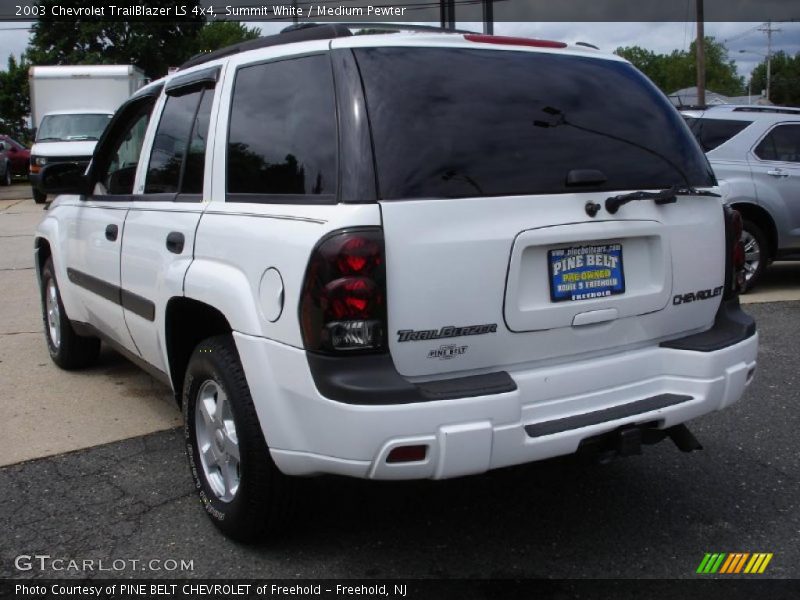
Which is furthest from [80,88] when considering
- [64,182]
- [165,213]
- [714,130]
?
[165,213]

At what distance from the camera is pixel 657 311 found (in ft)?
10.3

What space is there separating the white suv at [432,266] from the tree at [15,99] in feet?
173

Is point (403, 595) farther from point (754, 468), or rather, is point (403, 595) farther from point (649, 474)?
point (754, 468)

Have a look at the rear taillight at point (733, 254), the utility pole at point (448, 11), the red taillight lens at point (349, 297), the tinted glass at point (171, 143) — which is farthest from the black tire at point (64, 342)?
the utility pole at point (448, 11)

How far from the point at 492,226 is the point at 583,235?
0.37 m

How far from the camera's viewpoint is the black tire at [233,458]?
2984 mm

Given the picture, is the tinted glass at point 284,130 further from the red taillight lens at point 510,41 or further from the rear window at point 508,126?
the red taillight lens at point 510,41

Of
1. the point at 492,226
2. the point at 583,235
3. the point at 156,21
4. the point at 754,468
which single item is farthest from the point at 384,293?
the point at 156,21

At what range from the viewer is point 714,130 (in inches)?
338

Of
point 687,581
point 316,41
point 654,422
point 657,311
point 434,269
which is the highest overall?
point 316,41

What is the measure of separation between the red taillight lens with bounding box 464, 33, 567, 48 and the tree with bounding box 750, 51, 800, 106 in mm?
96981

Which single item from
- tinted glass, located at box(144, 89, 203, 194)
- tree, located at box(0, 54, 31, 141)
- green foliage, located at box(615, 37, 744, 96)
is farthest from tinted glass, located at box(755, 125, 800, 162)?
green foliage, located at box(615, 37, 744, 96)

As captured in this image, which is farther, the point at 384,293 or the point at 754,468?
the point at 754,468

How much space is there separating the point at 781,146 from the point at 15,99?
52.3m
